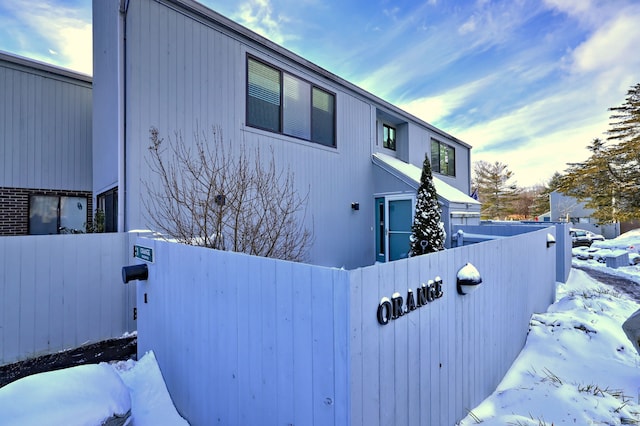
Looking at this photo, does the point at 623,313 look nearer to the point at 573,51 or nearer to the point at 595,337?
the point at 595,337

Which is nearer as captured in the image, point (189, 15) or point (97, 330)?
point (97, 330)

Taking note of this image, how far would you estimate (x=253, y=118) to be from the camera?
6.42m

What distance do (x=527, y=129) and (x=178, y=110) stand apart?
711 inches

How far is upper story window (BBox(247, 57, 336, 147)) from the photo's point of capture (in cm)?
646

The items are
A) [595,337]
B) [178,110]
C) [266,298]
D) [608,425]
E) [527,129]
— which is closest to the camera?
[266,298]

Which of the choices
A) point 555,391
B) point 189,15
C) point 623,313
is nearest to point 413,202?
point 623,313

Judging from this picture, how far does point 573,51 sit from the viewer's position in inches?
328

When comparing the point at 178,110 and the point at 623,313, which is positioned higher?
the point at 178,110

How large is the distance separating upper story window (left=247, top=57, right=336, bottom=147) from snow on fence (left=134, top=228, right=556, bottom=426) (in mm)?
4247

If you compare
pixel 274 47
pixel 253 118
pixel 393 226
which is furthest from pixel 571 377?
pixel 274 47

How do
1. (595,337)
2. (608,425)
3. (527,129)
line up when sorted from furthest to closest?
(527,129), (595,337), (608,425)

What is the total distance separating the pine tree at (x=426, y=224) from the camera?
271 inches

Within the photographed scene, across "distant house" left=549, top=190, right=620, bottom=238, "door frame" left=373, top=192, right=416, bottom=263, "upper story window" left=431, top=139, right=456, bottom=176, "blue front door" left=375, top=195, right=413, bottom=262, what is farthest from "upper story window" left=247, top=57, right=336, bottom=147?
"distant house" left=549, top=190, right=620, bottom=238

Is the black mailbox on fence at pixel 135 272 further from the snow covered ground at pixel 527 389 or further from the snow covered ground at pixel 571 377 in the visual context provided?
the snow covered ground at pixel 571 377
